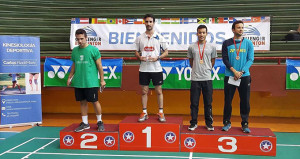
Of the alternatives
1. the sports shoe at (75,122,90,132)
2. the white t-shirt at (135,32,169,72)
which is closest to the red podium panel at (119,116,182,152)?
the sports shoe at (75,122,90,132)

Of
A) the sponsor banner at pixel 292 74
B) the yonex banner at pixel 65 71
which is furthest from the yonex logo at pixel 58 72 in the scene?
the sponsor banner at pixel 292 74

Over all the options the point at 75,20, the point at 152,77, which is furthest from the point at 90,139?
the point at 75,20

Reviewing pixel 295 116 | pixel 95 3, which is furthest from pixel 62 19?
pixel 295 116

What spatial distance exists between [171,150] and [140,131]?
1.83 ft

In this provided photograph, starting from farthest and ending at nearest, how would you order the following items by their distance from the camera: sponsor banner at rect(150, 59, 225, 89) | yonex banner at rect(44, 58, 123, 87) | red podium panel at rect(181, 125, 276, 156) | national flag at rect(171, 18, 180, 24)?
national flag at rect(171, 18, 180, 24)
yonex banner at rect(44, 58, 123, 87)
sponsor banner at rect(150, 59, 225, 89)
red podium panel at rect(181, 125, 276, 156)

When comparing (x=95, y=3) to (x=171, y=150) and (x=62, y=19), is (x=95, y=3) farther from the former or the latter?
(x=171, y=150)

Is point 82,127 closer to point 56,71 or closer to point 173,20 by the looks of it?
point 56,71

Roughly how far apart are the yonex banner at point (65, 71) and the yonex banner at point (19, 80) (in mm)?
260

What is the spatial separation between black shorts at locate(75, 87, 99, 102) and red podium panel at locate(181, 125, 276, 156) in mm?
1486

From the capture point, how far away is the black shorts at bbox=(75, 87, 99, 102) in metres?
4.06

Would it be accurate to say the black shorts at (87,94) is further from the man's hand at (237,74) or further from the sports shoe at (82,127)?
the man's hand at (237,74)

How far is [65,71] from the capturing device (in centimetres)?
602

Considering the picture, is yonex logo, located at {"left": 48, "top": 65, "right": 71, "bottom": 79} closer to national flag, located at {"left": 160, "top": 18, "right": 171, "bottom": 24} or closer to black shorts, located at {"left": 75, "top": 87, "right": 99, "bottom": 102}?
black shorts, located at {"left": 75, "top": 87, "right": 99, "bottom": 102}

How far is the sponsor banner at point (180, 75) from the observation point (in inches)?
226
